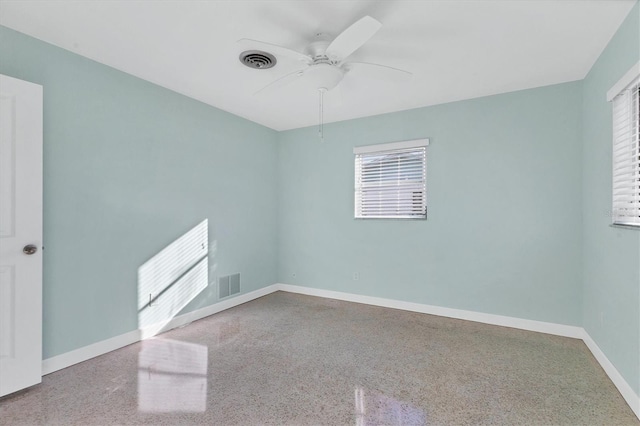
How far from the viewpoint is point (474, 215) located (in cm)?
348

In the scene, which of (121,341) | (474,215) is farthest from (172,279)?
(474,215)

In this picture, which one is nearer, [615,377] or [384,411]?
[384,411]

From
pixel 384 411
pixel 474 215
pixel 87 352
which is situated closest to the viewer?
pixel 384 411

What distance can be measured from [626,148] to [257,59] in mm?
2796

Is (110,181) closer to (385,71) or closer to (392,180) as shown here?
(385,71)

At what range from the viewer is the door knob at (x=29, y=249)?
2.10 metres

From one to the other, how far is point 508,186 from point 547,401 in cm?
208

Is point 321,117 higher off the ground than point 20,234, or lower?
higher

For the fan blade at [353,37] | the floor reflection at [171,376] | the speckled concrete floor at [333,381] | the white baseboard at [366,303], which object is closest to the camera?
the fan blade at [353,37]

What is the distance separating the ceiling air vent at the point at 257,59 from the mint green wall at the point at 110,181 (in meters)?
1.16

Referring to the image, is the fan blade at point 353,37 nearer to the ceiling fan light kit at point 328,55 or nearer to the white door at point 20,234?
the ceiling fan light kit at point 328,55

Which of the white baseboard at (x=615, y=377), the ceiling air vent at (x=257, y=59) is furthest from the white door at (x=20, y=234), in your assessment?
the white baseboard at (x=615, y=377)

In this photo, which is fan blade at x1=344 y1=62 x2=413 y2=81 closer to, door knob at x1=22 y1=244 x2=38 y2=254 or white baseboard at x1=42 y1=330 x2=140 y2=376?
door knob at x1=22 y1=244 x2=38 y2=254

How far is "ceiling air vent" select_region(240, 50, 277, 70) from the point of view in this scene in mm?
2477
